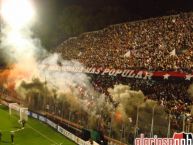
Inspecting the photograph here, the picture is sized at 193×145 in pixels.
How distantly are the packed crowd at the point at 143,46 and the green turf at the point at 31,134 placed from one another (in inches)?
352

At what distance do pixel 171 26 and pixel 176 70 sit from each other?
8266 mm

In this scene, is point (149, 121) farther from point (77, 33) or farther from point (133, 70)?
point (77, 33)

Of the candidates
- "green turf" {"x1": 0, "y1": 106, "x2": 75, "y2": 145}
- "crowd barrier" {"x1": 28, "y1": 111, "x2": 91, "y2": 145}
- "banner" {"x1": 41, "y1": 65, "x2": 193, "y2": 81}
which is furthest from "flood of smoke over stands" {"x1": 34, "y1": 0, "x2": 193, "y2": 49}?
"green turf" {"x1": 0, "y1": 106, "x2": 75, "y2": 145}

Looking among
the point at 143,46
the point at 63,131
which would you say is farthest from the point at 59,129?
the point at 143,46

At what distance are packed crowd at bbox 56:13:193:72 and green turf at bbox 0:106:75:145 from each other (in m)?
8.95

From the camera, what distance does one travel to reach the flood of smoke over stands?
50344 mm

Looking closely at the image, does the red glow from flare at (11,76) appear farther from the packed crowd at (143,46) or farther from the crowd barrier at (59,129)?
the crowd barrier at (59,129)

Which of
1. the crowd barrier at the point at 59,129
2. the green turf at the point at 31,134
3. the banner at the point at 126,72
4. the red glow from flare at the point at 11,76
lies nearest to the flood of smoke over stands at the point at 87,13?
the banner at the point at 126,72

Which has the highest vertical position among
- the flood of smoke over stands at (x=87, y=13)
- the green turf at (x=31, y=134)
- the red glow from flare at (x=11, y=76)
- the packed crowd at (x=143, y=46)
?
the flood of smoke over stands at (x=87, y=13)

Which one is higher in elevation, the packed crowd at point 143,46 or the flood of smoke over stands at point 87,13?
the flood of smoke over stands at point 87,13

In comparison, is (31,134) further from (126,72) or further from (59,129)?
(126,72)

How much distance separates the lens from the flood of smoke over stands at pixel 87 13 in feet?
165

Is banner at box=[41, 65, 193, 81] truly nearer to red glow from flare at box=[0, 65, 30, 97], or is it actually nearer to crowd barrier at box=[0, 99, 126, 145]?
red glow from flare at box=[0, 65, 30, 97]

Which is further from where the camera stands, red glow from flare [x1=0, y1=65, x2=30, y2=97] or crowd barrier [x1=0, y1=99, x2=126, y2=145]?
red glow from flare [x1=0, y1=65, x2=30, y2=97]
